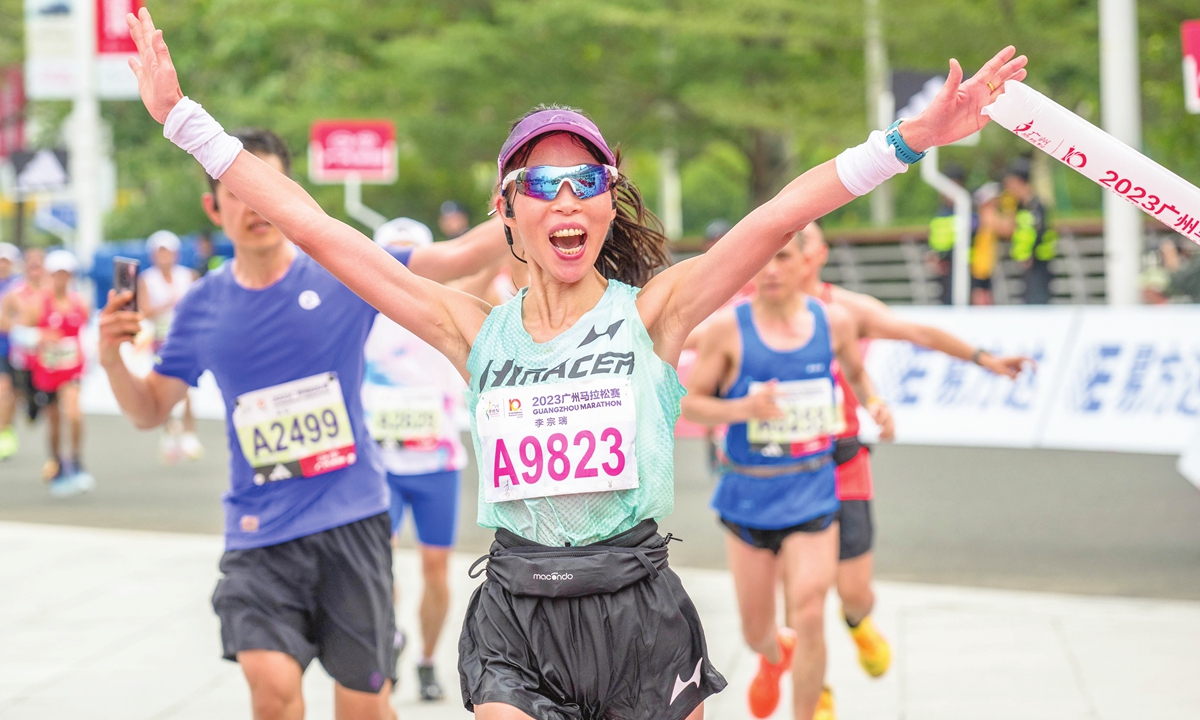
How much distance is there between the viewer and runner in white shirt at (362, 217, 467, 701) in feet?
22.4

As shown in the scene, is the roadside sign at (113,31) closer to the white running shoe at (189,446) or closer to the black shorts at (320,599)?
the white running shoe at (189,446)

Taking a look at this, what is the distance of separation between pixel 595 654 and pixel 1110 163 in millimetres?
1571

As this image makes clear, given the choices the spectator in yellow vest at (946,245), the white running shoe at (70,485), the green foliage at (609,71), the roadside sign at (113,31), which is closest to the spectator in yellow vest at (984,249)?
the spectator in yellow vest at (946,245)

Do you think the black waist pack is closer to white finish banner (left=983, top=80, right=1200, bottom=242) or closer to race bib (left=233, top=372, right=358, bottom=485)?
white finish banner (left=983, top=80, right=1200, bottom=242)

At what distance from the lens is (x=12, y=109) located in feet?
150

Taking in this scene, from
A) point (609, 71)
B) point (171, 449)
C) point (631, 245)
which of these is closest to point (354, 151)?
point (609, 71)

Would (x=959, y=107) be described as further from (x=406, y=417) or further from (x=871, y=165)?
(x=406, y=417)

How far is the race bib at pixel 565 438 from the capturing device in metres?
3.26

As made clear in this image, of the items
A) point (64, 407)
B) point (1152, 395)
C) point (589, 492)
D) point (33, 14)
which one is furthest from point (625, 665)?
point (33, 14)

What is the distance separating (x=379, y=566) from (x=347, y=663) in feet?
1.00

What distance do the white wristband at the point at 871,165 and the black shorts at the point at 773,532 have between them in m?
2.85

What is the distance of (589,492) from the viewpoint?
10.7 ft

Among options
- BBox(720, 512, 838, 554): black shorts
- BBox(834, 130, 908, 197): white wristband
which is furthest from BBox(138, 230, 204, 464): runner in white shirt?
BBox(834, 130, 908, 197): white wristband

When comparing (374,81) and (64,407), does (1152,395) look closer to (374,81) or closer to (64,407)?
(64,407)
